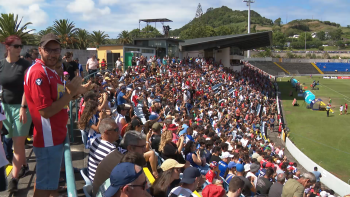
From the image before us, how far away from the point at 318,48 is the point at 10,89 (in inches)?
5820

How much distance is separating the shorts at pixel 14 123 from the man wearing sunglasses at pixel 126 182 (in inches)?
71.4

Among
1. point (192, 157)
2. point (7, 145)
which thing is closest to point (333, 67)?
point (192, 157)

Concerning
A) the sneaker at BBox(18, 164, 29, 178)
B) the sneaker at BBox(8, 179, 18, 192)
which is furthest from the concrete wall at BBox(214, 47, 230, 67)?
the sneaker at BBox(8, 179, 18, 192)

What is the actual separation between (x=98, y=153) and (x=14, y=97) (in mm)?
1249

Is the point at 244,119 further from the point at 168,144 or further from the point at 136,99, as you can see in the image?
the point at 168,144

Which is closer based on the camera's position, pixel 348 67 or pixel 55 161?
pixel 55 161

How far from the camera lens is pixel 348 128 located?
26.3 metres

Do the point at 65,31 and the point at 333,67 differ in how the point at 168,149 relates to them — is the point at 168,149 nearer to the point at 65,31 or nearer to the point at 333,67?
the point at 65,31

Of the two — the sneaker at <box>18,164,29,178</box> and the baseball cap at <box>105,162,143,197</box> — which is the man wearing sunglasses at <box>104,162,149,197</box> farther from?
the sneaker at <box>18,164,29,178</box>

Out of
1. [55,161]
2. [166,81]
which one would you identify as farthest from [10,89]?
[166,81]

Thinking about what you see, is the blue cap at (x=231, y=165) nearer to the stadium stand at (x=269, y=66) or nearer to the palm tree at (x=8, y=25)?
the palm tree at (x=8, y=25)

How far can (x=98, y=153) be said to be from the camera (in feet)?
11.7

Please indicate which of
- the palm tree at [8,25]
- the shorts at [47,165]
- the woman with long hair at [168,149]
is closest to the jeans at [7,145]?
the shorts at [47,165]

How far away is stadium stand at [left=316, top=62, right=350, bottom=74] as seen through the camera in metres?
90.5
